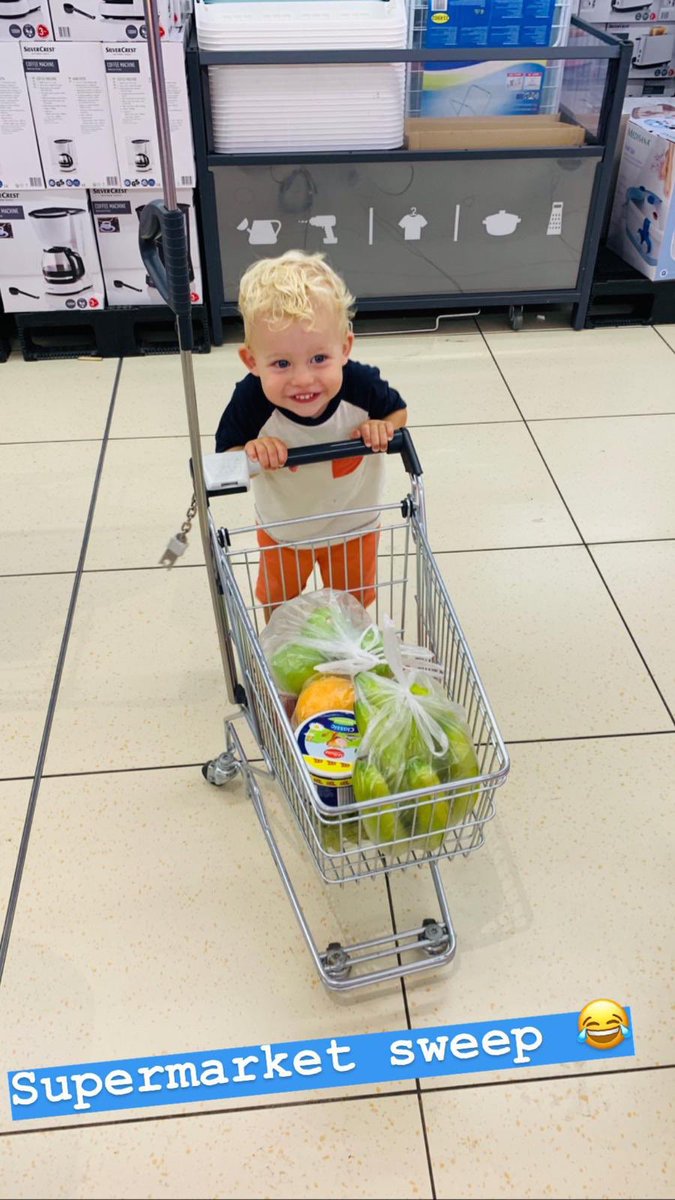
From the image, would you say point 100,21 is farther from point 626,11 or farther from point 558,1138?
point 558,1138

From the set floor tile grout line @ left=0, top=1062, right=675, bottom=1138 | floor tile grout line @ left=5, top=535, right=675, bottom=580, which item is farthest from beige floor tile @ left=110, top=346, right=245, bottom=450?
floor tile grout line @ left=0, top=1062, right=675, bottom=1138

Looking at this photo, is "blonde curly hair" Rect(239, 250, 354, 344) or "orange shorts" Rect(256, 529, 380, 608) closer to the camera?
"blonde curly hair" Rect(239, 250, 354, 344)

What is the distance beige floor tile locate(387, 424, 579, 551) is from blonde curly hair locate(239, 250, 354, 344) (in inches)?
41.3

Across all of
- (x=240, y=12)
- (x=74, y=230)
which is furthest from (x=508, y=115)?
(x=74, y=230)

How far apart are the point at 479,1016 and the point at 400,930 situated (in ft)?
0.60

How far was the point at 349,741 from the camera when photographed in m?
1.17

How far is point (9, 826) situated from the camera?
167 centimetres

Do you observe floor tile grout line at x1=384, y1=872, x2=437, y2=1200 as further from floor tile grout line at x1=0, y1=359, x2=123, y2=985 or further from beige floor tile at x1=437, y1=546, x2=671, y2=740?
floor tile grout line at x1=0, y1=359, x2=123, y2=985

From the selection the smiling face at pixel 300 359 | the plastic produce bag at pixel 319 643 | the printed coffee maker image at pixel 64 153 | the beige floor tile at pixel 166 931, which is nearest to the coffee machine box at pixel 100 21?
the printed coffee maker image at pixel 64 153

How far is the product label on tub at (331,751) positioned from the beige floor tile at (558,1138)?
52cm

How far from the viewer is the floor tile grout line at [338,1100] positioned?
1.30 metres

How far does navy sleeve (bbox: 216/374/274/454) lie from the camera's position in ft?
4.79

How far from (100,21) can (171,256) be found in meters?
1.87

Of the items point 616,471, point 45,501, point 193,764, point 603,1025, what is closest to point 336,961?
point 603,1025
